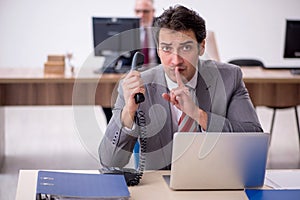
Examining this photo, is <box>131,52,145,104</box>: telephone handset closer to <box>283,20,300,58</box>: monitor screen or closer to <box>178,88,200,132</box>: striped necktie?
<box>178,88,200,132</box>: striped necktie

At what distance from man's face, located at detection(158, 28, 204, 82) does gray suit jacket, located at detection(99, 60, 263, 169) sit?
0.44 ft

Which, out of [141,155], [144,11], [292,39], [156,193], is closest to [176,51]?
[141,155]

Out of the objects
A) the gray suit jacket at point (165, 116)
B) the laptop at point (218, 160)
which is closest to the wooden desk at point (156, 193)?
the laptop at point (218, 160)

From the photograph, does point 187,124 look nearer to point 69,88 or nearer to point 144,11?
point 69,88

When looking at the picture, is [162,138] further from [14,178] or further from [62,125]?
[62,125]

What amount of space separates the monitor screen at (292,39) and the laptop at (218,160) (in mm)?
2886

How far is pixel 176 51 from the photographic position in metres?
2.28

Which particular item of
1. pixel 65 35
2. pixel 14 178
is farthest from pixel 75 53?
pixel 14 178

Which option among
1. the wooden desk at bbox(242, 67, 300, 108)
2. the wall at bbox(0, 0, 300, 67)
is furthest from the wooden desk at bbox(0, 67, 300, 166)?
the wall at bbox(0, 0, 300, 67)

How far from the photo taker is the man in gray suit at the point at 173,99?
2266 mm

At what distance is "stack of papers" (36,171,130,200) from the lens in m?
1.92

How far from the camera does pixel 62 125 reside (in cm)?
631

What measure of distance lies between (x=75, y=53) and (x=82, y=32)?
0.25 metres

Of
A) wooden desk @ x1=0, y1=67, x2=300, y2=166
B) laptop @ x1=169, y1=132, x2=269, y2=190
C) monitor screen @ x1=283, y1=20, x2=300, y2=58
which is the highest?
monitor screen @ x1=283, y1=20, x2=300, y2=58
